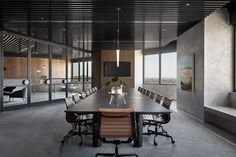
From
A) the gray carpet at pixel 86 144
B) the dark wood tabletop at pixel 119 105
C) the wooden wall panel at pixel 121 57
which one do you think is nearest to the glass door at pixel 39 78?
the wooden wall panel at pixel 121 57

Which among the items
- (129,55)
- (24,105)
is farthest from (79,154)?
(129,55)

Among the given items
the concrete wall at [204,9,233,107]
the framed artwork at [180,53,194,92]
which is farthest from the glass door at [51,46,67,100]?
the concrete wall at [204,9,233,107]

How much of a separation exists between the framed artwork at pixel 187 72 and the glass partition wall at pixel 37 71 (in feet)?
18.3

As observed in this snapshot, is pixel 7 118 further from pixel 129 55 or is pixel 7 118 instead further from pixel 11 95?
pixel 129 55

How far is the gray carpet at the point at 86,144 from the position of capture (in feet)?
11.9

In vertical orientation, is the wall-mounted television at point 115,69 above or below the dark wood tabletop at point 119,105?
above

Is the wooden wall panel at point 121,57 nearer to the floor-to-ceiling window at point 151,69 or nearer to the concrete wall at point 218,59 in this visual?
the floor-to-ceiling window at point 151,69

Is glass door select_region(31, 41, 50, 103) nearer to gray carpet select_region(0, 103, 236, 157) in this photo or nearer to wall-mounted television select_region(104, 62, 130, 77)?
wall-mounted television select_region(104, 62, 130, 77)

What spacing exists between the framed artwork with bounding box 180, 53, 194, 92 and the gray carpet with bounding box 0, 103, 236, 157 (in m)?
1.75

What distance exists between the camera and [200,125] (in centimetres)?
575

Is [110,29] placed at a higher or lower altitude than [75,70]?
higher

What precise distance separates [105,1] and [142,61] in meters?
8.76

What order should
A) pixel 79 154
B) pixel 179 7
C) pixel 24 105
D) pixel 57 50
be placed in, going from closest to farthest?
1. pixel 79 154
2. pixel 179 7
3. pixel 24 105
4. pixel 57 50

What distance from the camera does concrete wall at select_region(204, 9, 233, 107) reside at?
6.03m
